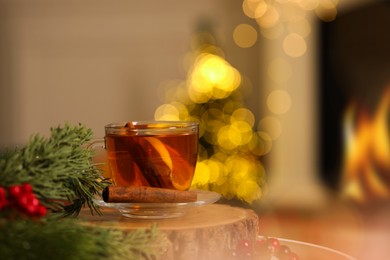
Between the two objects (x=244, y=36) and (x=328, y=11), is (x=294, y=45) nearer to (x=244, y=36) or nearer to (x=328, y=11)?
(x=328, y=11)

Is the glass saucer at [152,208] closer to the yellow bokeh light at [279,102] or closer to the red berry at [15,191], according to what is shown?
the red berry at [15,191]

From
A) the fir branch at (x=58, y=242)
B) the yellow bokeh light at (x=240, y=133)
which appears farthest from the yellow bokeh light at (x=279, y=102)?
the fir branch at (x=58, y=242)

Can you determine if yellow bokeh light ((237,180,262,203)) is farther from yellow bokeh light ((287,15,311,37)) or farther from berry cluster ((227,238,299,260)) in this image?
berry cluster ((227,238,299,260))

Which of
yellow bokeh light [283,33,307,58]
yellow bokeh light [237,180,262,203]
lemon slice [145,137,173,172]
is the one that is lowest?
yellow bokeh light [237,180,262,203]

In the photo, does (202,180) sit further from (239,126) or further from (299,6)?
(299,6)

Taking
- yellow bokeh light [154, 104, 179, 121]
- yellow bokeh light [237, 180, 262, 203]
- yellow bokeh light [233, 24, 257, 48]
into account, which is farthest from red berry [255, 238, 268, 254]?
yellow bokeh light [233, 24, 257, 48]

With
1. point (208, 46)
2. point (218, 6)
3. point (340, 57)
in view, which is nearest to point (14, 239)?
point (208, 46)

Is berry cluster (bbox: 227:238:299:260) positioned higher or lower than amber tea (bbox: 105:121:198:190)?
lower
